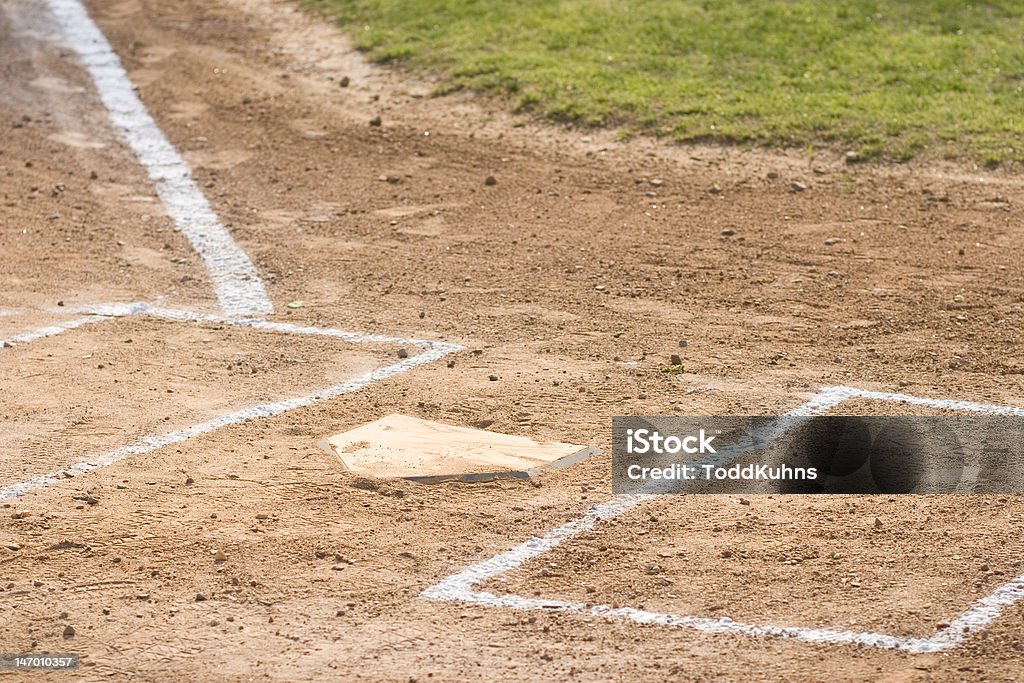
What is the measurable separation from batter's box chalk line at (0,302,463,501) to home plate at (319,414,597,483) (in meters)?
0.50

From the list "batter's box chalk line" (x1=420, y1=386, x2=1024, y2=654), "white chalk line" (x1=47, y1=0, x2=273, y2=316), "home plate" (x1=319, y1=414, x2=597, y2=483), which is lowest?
"batter's box chalk line" (x1=420, y1=386, x2=1024, y2=654)

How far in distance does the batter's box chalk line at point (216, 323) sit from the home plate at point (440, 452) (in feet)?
1.66

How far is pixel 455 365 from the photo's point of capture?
23.2ft

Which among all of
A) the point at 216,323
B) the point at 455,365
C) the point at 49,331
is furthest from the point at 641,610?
the point at 49,331

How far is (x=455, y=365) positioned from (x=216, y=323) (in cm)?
154

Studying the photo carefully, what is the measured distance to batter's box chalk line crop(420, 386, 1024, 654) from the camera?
15.0 ft

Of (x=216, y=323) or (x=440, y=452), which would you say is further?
(x=216, y=323)

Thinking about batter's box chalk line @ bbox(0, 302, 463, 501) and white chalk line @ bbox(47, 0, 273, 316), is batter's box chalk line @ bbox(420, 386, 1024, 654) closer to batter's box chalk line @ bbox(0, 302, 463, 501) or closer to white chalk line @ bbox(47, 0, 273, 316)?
batter's box chalk line @ bbox(0, 302, 463, 501)

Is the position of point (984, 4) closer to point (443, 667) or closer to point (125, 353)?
point (125, 353)

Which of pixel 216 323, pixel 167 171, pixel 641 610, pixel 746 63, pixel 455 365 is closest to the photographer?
pixel 641 610

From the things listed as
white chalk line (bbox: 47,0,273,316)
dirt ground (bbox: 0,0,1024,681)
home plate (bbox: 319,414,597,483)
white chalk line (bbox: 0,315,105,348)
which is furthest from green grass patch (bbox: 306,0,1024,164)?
home plate (bbox: 319,414,597,483)

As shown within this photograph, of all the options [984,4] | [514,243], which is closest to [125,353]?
[514,243]

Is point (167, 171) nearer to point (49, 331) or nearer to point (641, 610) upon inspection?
point (49, 331)

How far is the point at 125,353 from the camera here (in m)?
7.27
